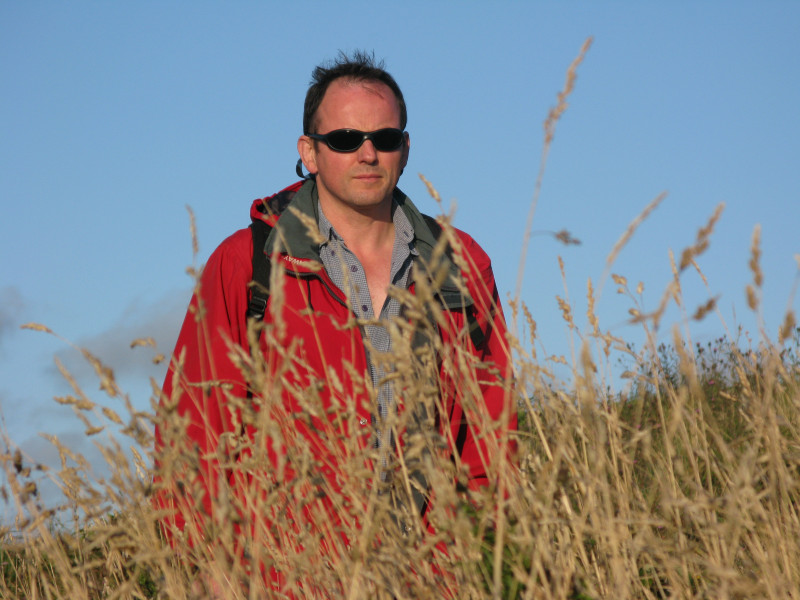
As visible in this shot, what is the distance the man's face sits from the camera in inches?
157

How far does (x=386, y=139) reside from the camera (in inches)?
159

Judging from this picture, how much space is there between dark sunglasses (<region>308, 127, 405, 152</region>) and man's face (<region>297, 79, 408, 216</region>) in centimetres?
2

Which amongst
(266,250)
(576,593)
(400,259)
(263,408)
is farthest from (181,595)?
(400,259)

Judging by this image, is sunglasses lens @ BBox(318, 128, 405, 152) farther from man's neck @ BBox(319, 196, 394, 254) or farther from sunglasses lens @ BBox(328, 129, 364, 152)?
man's neck @ BBox(319, 196, 394, 254)

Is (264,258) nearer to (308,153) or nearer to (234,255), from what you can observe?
(234,255)

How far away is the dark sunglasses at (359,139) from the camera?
400 centimetres

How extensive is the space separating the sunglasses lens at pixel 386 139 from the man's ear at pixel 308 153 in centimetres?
40

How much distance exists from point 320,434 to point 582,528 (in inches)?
27.4

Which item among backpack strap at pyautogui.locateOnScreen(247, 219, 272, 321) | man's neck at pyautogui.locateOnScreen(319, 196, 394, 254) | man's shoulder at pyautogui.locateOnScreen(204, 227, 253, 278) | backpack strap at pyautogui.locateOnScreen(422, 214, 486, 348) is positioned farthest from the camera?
man's neck at pyautogui.locateOnScreen(319, 196, 394, 254)

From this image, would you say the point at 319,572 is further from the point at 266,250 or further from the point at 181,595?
the point at 266,250

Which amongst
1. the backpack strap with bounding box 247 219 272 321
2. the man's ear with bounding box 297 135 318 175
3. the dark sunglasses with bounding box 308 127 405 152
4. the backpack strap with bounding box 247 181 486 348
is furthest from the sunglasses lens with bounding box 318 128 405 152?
the backpack strap with bounding box 247 219 272 321

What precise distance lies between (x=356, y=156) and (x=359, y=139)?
9 centimetres

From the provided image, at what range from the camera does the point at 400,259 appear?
414cm

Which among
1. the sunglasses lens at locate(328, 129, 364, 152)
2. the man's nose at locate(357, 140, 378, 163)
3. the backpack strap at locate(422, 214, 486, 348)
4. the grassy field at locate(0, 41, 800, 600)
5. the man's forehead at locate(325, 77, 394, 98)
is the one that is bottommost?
the grassy field at locate(0, 41, 800, 600)
